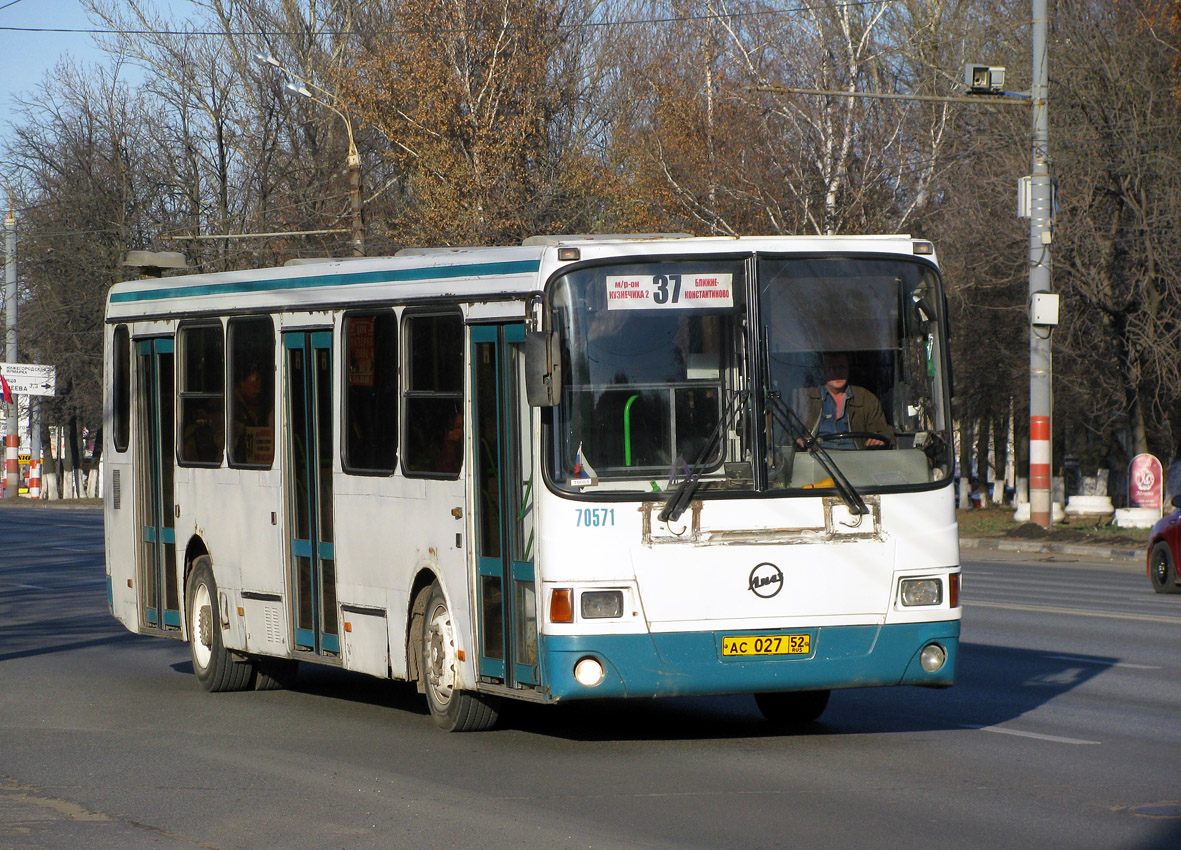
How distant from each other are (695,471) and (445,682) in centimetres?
200

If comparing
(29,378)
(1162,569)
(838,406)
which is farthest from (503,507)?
(29,378)

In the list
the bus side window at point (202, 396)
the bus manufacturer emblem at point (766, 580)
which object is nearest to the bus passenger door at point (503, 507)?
the bus manufacturer emblem at point (766, 580)

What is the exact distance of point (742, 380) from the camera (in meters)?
9.16

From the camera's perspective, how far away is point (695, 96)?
40.2 metres

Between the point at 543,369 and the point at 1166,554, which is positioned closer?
the point at 543,369

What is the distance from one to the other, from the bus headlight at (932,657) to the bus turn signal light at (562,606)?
1.80 metres

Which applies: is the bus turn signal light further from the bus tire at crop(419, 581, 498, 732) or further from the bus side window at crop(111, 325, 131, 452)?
the bus side window at crop(111, 325, 131, 452)

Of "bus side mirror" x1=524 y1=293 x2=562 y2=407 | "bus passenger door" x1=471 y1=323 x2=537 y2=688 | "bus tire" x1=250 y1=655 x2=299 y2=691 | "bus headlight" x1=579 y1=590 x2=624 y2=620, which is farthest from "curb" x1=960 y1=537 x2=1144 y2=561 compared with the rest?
"bus side mirror" x1=524 y1=293 x2=562 y2=407

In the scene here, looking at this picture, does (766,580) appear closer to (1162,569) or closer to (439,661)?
(439,661)

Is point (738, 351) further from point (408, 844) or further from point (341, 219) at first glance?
point (341, 219)

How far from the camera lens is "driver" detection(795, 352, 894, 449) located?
921 centimetres

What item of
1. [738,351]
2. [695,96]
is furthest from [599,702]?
[695,96]

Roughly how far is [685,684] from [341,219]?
4149 centimetres

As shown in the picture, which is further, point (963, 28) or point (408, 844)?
point (963, 28)
